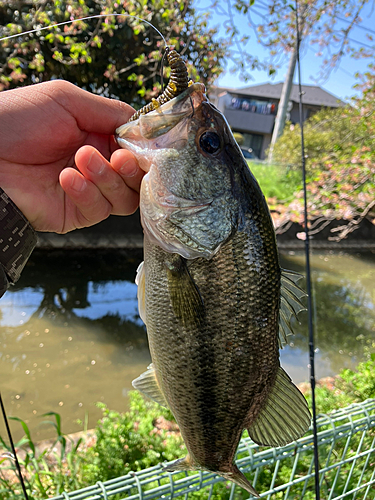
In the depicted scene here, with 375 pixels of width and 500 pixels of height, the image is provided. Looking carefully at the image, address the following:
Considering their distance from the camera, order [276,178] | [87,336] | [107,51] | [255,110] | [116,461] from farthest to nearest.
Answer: [255,110] < [276,178] < [107,51] < [87,336] < [116,461]

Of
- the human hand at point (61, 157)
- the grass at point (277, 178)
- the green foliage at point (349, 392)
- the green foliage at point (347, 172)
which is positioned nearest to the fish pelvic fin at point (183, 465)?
the human hand at point (61, 157)

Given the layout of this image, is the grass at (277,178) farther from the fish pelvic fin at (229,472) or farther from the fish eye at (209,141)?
the fish pelvic fin at (229,472)

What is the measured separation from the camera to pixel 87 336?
591cm

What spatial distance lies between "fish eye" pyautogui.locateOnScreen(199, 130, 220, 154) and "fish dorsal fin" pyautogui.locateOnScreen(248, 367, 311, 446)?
851 mm

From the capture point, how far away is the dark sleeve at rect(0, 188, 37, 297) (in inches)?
51.8

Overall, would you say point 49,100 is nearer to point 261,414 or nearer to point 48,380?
point 261,414

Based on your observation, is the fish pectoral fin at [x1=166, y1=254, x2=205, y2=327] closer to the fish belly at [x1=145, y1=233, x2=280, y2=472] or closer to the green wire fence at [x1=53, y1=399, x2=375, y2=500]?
the fish belly at [x1=145, y1=233, x2=280, y2=472]

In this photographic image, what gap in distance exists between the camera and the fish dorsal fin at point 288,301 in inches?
49.8

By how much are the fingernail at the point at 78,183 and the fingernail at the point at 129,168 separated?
0.53 feet

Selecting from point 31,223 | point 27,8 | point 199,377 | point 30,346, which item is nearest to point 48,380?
point 30,346

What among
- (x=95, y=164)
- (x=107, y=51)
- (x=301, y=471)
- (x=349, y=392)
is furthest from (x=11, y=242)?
(x=107, y=51)

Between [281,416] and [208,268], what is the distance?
64 centimetres

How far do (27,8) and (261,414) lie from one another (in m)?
8.19

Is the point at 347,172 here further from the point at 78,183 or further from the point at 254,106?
the point at 254,106
